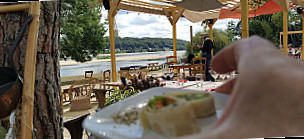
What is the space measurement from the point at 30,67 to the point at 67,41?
15221mm

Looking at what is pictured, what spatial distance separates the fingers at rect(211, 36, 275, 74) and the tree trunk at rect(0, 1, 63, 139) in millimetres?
1356

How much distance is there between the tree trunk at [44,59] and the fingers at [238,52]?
4.45 feet

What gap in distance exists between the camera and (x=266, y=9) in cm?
772

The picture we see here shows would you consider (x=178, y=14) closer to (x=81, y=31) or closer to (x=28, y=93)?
(x=81, y=31)

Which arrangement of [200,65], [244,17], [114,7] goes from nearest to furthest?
[244,17] → [114,7] → [200,65]

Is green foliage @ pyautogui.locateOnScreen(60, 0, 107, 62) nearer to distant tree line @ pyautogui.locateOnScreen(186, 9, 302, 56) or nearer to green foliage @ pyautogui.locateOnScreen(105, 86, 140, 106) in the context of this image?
distant tree line @ pyautogui.locateOnScreen(186, 9, 302, 56)

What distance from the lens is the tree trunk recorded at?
1410 mm

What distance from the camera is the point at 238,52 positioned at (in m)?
0.28

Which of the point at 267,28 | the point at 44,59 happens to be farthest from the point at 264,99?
the point at 267,28

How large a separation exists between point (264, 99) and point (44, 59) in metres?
1.48

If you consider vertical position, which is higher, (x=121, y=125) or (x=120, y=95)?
(x=121, y=125)

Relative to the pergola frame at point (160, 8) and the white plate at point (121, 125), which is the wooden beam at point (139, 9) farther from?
the white plate at point (121, 125)

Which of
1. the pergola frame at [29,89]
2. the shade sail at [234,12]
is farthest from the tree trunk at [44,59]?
the shade sail at [234,12]

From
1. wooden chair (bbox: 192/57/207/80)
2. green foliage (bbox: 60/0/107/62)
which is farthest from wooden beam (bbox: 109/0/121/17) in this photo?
green foliage (bbox: 60/0/107/62)
